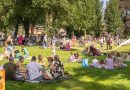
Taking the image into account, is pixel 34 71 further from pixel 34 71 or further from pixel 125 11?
pixel 125 11

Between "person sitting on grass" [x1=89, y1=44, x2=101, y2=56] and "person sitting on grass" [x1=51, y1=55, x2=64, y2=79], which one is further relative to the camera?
"person sitting on grass" [x1=89, y1=44, x2=101, y2=56]

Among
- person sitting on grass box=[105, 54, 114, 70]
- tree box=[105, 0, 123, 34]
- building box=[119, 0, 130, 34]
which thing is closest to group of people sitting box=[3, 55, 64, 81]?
person sitting on grass box=[105, 54, 114, 70]

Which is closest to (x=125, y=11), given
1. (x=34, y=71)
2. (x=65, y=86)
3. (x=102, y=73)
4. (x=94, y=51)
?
(x=94, y=51)

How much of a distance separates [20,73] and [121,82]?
500 cm

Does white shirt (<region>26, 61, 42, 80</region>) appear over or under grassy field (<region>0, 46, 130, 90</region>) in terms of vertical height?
over

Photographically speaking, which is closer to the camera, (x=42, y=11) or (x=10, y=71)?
(x=10, y=71)

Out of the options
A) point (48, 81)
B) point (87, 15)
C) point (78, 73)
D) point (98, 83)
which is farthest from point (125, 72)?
point (87, 15)

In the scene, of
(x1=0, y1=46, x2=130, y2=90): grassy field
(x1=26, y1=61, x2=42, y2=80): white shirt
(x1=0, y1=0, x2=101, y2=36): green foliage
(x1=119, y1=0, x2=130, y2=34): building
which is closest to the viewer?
(x1=0, y1=46, x2=130, y2=90): grassy field

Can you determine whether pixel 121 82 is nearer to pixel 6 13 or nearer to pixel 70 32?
pixel 6 13

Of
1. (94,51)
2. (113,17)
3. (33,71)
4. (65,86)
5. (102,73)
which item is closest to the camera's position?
(65,86)

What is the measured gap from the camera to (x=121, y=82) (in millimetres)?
20375

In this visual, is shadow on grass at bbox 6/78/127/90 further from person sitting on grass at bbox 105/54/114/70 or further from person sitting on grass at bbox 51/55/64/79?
person sitting on grass at bbox 105/54/114/70

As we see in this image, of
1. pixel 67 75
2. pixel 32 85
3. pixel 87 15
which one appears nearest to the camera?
pixel 32 85

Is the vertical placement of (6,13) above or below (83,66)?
above
